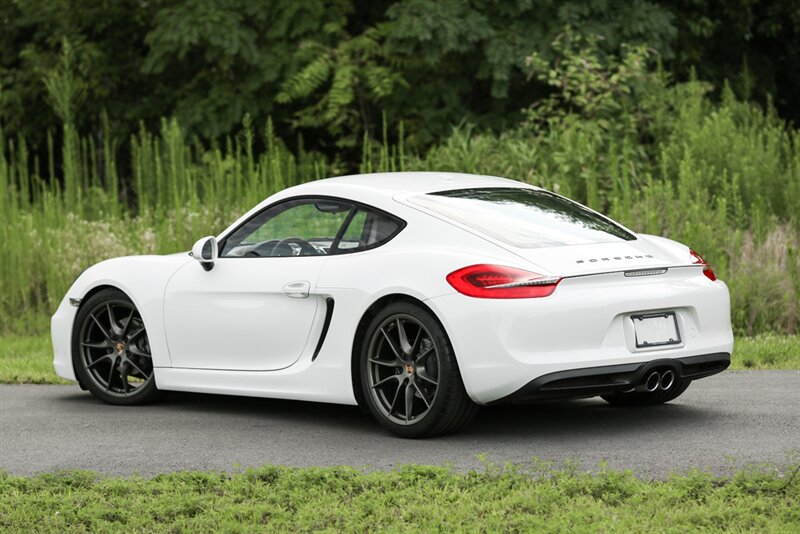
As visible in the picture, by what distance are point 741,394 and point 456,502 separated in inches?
139

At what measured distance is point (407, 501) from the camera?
5.48 metres

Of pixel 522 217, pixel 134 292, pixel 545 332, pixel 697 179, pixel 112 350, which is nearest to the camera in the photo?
pixel 545 332

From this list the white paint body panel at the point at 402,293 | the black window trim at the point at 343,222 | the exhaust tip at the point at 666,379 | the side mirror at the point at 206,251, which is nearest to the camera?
the white paint body panel at the point at 402,293

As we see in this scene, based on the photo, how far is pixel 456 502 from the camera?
5430 millimetres

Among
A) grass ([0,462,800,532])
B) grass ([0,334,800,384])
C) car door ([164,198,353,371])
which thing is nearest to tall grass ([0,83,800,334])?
grass ([0,334,800,384])

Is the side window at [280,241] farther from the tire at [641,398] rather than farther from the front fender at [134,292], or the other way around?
the tire at [641,398]

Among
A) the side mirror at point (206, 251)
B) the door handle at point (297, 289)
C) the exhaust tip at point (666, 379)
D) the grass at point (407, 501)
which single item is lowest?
the grass at point (407, 501)

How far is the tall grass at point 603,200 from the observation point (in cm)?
1190

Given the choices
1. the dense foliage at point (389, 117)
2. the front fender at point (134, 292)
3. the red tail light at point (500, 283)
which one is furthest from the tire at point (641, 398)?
the dense foliage at point (389, 117)

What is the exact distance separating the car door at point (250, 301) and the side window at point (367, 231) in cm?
8

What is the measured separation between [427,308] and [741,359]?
391 centimetres

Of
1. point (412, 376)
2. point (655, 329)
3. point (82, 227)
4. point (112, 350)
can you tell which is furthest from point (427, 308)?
point (82, 227)

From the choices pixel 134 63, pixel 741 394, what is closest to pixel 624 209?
pixel 741 394

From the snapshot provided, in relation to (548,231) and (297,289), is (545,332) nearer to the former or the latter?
(548,231)
